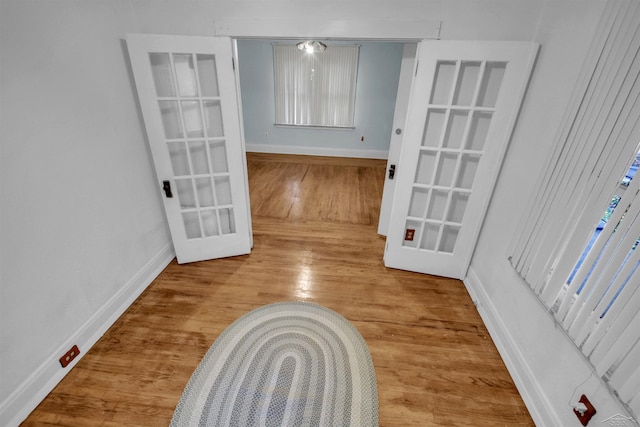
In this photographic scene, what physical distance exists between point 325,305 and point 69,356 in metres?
1.71

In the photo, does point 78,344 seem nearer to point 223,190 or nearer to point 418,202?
point 223,190

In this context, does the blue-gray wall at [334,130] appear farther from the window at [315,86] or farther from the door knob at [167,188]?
the door knob at [167,188]

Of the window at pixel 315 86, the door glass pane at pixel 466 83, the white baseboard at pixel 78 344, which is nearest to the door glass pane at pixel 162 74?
the white baseboard at pixel 78 344

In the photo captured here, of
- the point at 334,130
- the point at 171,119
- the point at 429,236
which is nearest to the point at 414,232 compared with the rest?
the point at 429,236

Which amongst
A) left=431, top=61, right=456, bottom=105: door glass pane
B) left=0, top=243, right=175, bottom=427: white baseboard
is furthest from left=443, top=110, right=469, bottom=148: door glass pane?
left=0, top=243, right=175, bottom=427: white baseboard

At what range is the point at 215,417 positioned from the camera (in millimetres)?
1543

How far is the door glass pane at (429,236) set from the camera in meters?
2.67

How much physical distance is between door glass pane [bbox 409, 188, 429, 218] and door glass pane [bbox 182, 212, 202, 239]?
6.56 ft

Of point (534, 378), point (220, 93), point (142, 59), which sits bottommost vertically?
point (534, 378)

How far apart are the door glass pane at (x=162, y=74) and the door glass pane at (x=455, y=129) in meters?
2.21

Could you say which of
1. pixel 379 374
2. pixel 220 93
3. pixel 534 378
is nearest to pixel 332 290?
pixel 379 374

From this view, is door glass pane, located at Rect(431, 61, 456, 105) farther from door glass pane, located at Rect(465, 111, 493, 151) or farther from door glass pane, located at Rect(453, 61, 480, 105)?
door glass pane, located at Rect(465, 111, 493, 151)

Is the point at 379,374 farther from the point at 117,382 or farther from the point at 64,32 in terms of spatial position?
the point at 64,32

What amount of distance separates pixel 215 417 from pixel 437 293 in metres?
1.93
